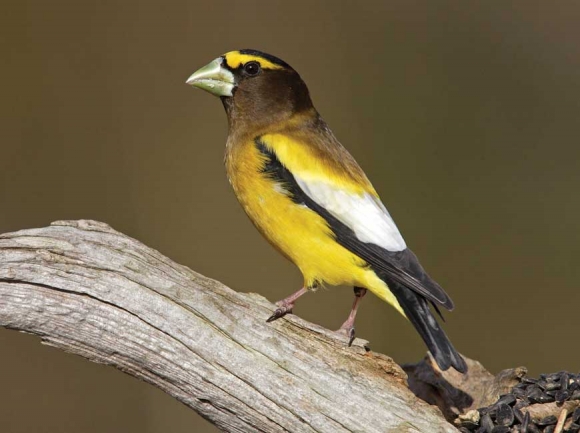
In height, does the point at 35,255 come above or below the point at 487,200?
below

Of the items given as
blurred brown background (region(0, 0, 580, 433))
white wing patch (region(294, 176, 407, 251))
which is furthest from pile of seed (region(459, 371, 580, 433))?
blurred brown background (region(0, 0, 580, 433))

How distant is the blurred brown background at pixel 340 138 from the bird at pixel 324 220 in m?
2.04

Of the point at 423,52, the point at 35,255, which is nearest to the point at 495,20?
the point at 423,52

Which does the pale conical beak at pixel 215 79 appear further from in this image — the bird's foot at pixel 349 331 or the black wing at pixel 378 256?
the bird's foot at pixel 349 331

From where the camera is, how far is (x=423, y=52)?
265 inches

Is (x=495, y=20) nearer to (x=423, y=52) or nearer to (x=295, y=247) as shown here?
(x=423, y=52)

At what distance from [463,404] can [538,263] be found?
9.55 feet

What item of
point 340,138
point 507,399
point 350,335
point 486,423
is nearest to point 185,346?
point 350,335

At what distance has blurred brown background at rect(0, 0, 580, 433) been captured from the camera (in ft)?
18.6

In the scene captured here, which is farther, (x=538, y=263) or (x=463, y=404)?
(x=538, y=263)

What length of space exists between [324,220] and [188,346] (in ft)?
2.90

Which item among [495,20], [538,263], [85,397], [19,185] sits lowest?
[85,397]

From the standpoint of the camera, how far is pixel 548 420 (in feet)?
10.5

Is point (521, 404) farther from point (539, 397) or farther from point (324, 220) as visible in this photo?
point (324, 220)
